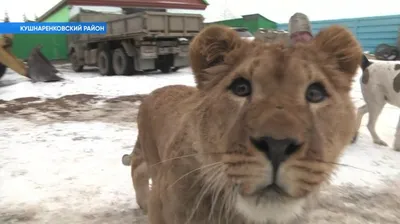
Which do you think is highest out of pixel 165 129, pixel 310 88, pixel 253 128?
pixel 310 88

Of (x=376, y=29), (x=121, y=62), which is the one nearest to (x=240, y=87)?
(x=121, y=62)

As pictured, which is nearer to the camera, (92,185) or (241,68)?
(241,68)

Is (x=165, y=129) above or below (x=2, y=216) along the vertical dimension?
above

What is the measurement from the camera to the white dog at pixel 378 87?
6051mm

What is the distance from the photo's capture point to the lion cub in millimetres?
1485

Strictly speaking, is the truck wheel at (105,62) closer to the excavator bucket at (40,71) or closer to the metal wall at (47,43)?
the excavator bucket at (40,71)

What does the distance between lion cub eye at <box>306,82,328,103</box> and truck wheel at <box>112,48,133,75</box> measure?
14.2 metres

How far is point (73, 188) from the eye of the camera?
417 centimetres

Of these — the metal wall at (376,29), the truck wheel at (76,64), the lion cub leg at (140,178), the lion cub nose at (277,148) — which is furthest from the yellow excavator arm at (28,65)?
the lion cub nose at (277,148)

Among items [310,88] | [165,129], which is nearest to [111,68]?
[165,129]

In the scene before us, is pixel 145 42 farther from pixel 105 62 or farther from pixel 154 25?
pixel 105 62

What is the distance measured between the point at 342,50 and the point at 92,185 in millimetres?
3052

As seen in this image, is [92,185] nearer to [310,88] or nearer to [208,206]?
[208,206]

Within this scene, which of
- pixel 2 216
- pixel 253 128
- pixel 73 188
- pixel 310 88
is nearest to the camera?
pixel 253 128
